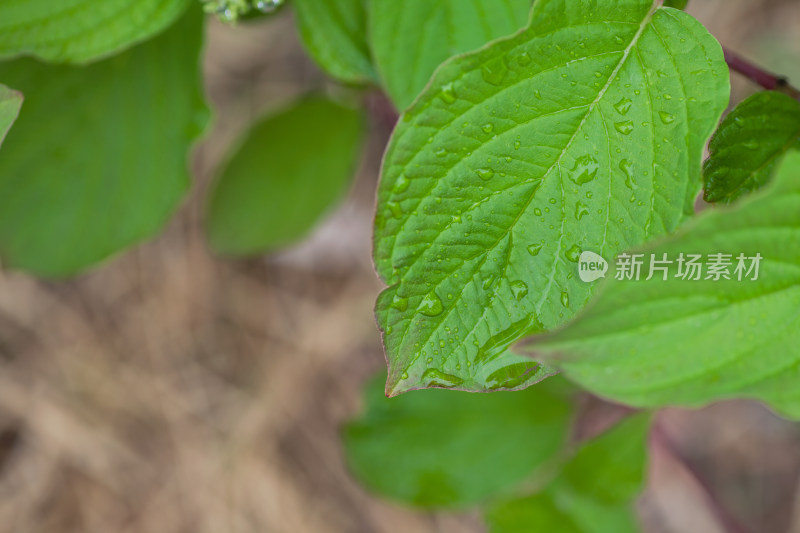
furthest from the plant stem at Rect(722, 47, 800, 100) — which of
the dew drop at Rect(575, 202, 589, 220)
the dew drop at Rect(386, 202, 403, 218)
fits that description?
the dew drop at Rect(386, 202, 403, 218)

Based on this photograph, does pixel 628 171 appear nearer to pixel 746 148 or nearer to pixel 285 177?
pixel 746 148

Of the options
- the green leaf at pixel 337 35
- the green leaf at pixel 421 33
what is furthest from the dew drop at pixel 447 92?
the green leaf at pixel 337 35

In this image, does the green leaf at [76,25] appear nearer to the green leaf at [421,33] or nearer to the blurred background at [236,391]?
the green leaf at [421,33]

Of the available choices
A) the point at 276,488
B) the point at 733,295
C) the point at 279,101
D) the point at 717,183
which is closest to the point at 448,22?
the point at 717,183

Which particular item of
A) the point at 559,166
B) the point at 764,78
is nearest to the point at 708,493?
the point at 764,78

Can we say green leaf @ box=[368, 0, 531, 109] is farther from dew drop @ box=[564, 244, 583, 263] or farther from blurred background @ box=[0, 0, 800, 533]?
blurred background @ box=[0, 0, 800, 533]
